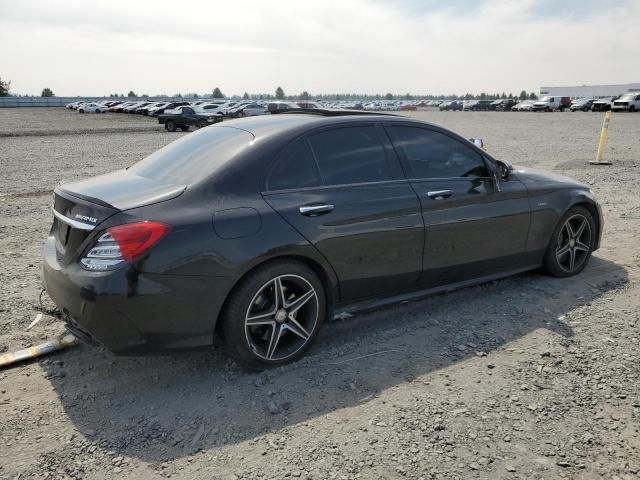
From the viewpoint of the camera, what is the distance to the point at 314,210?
3650 millimetres

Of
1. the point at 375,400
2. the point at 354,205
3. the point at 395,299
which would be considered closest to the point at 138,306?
the point at 375,400

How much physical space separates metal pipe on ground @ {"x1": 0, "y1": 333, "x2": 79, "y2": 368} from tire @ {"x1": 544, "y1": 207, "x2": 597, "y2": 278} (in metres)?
4.23

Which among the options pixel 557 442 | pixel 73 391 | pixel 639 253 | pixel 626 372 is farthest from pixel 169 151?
pixel 639 253

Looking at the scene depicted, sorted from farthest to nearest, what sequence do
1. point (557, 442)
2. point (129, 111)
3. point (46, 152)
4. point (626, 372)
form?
point (129, 111) → point (46, 152) → point (626, 372) → point (557, 442)

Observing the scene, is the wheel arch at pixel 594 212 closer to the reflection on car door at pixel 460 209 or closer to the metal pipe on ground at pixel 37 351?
the reflection on car door at pixel 460 209

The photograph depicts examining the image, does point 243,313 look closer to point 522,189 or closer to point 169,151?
point 169,151

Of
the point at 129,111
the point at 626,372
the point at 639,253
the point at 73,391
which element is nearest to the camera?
the point at 73,391

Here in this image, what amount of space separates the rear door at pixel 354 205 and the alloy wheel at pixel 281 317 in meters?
0.29

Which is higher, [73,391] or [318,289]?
[318,289]

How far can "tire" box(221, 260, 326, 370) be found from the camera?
3406 millimetres

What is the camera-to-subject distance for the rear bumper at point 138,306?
3059mm

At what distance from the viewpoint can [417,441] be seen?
9.56ft

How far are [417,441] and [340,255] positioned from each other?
53.3 inches

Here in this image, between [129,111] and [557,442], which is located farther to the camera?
[129,111]
